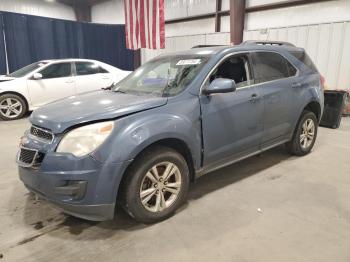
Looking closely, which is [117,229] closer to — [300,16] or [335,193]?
[335,193]

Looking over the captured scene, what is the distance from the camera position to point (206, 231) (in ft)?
7.95

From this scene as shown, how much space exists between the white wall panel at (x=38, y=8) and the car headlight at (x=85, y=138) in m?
14.5

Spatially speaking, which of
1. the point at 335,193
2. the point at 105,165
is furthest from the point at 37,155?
the point at 335,193

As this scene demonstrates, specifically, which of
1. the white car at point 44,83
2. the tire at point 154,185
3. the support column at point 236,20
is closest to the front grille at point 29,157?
the tire at point 154,185

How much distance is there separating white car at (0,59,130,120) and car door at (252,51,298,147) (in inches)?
175

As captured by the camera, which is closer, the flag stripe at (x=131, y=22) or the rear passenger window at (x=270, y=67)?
the rear passenger window at (x=270, y=67)

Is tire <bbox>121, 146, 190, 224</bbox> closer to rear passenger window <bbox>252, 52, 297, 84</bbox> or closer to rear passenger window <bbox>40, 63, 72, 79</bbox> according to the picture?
rear passenger window <bbox>252, 52, 297, 84</bbox>

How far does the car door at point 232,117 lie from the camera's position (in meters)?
2.77

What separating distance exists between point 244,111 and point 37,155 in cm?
195

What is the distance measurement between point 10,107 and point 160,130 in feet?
18.4

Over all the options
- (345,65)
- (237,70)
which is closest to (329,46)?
(345,65)

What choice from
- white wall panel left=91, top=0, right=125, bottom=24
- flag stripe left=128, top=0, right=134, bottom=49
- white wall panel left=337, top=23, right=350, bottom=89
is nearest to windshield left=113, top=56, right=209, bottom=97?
white wall panel left=337, top=23, right=350, bottom=89

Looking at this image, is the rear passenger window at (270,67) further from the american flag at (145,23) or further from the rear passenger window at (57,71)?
the american flag at (145,23)

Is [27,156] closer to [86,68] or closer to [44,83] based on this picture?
[44,83]
